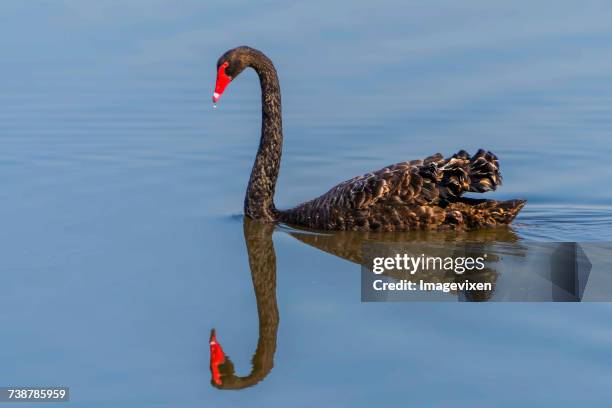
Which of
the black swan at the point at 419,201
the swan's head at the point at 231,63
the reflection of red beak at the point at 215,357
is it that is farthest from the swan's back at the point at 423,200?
the reflection of red beak at the point at 215,357

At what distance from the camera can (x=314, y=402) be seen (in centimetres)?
504

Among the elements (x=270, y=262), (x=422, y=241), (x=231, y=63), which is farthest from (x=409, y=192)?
(x=231, y=63)

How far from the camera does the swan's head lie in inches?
336

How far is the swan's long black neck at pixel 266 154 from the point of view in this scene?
28.2 ft

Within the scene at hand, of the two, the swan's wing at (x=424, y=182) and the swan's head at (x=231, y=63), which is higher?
the swan's head at (x=231, y=63)

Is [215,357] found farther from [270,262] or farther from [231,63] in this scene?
[231,63]

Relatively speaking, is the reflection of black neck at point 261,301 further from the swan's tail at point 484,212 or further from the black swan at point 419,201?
the swan's tail at point 484,212

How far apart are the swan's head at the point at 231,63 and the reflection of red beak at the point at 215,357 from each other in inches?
118

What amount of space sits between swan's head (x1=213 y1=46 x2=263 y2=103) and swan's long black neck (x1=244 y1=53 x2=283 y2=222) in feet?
0.22

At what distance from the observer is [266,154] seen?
890cm

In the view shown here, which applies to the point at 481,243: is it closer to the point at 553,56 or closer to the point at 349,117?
the point at 349,117

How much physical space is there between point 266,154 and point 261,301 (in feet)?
8.02

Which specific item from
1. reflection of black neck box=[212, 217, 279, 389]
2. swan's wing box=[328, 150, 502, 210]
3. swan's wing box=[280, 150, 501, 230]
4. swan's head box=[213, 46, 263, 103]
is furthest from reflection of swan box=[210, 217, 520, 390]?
swan's head box=[213, 46, 263, 103]

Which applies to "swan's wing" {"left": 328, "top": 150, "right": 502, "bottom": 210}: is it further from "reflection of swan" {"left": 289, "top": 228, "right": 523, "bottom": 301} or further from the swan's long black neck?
the swan's long black neck
